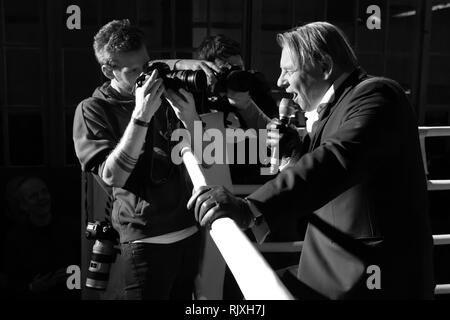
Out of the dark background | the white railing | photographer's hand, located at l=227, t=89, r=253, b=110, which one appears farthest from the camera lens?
the dark background

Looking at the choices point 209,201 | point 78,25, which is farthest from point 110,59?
point 78,25

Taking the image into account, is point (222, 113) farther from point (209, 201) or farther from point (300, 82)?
point (209, 201)

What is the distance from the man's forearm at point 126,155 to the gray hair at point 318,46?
1.79 feet

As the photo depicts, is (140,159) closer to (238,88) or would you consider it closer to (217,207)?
(238,88)

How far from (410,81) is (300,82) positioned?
3599 mm

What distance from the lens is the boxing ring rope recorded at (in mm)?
896

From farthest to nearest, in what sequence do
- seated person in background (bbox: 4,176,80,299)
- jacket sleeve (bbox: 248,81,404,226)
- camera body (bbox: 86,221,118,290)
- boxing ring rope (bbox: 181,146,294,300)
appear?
1. seated person in background (bbox: 4,176,80,299)
2. camera body (bbox: 86,221,118,290)
3. jacket sleeve (bbox: 248,81,404,226)
4. boxing ring rope (bbox: 181,146,294,300)

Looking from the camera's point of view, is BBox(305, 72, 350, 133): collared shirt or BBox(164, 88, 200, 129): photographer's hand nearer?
BBox(305, 72, 350, 133): collared shirt

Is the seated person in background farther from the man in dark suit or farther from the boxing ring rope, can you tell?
the boxing ring rope

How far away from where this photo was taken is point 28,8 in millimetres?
4145

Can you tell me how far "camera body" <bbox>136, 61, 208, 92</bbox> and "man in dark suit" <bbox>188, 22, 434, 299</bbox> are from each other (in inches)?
13.0

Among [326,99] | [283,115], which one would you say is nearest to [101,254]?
[283,115]

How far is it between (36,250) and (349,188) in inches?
83.6

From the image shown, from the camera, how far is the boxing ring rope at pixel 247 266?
0.90 metres
